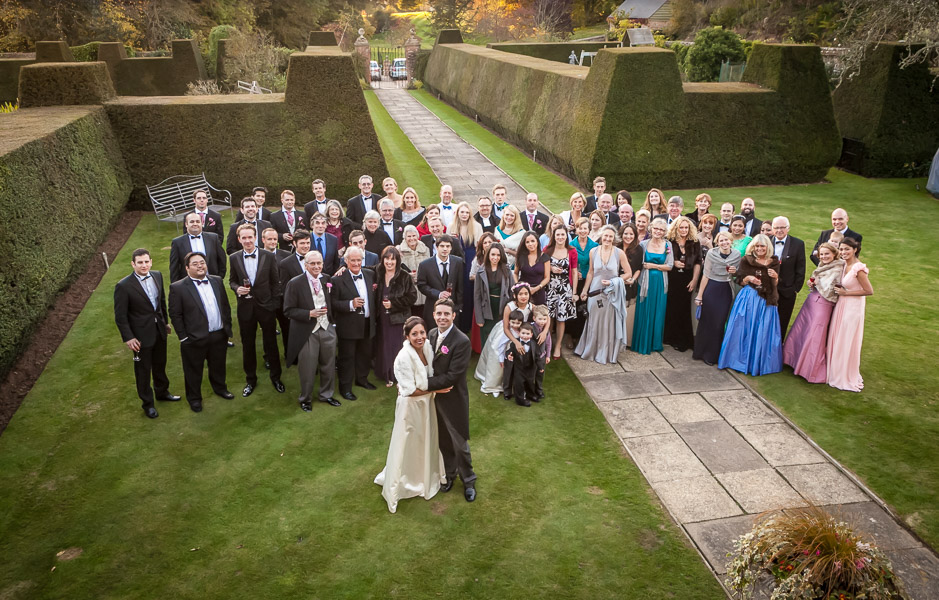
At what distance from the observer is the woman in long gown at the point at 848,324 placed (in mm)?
7652

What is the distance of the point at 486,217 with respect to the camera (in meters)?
9.56

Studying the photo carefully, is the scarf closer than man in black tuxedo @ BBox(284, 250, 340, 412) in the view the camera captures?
No

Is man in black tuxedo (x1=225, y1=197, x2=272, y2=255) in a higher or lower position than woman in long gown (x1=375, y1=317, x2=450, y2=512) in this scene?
higher

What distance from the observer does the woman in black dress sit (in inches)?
300

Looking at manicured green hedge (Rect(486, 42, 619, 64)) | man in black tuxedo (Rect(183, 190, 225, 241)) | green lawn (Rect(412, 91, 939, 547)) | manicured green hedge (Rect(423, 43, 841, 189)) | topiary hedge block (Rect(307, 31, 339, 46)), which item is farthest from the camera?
manicured green hedge (Rect(486, 42, 619, 64))

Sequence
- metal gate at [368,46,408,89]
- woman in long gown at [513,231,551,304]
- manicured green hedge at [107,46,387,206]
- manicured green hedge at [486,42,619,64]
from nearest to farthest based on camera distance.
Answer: woman in long gown at [513,231,551,304] < manicured green hedge at [107,46,387,206] < manicured green hedge at [486,42,619,64] < metal gate at [368,46,408,89]

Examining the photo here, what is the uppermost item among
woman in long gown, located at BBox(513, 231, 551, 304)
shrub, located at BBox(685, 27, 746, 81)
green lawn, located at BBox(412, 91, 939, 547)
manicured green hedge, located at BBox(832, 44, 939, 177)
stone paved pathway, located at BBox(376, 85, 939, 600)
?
shrub, located at BBox(685, 27, 746, 81)

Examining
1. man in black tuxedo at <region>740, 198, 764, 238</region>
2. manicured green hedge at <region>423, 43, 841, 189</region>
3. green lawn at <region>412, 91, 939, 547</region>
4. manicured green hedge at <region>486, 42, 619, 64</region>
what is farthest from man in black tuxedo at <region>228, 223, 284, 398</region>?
manicured green hedge at <region>486, 42, 619, 64</region>

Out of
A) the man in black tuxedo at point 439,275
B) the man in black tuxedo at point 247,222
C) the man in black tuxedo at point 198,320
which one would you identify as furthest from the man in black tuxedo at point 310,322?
the man in black tuxedo at point 247,222

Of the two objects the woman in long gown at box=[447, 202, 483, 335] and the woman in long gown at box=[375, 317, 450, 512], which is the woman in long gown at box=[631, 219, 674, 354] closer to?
the woman in long gown at box=[447, 202, 483, 335]

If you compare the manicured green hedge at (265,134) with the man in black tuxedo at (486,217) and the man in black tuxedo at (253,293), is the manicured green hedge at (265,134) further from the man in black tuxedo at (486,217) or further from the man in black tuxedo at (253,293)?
the man in black tuxedo at (253,293)

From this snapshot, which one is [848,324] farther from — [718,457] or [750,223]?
[718,457]

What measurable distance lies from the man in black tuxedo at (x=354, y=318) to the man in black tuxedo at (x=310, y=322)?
0.13 m

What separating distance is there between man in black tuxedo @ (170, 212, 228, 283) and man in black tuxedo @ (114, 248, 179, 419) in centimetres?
99
